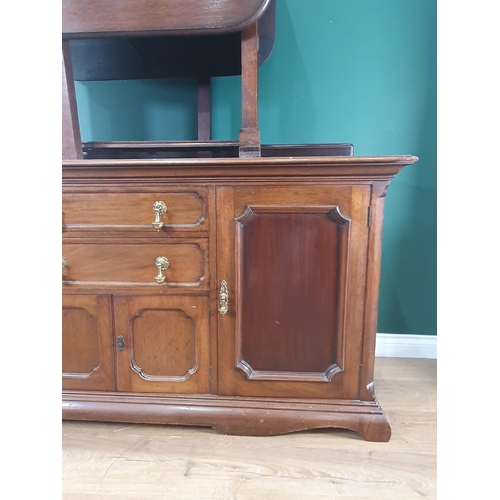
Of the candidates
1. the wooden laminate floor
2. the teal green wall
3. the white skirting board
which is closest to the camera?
the wooden laminate floor

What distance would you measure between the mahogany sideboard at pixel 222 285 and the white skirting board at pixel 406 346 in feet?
1.85

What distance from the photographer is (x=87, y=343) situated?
37.5 inches

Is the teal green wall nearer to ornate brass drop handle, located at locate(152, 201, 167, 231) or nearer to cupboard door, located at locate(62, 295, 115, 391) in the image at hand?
ornate brass drop handle, located at locate(152, 201, 167, 231)

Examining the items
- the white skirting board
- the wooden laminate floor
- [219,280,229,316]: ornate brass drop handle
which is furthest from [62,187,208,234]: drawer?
the white skirting board

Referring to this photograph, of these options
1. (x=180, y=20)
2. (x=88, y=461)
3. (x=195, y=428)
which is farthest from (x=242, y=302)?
(x=180, y=20)

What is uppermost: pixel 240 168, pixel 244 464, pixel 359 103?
pixel 359 103

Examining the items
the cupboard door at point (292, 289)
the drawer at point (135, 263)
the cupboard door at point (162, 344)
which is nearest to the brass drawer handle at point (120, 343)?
the cupboard door at point (162, 344)

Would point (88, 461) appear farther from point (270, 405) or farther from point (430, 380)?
point (430, 380)

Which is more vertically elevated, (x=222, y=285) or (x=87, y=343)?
(x=222, y=285)

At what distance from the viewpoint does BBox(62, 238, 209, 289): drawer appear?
89cm

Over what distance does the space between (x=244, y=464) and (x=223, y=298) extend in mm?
402

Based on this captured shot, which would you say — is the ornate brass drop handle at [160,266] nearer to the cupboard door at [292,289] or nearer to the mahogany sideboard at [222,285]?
the mahogany sideboard at [222,285]

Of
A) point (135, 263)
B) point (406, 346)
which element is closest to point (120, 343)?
point (135, 263)

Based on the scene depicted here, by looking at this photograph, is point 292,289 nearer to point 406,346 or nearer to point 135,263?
point 135,263
